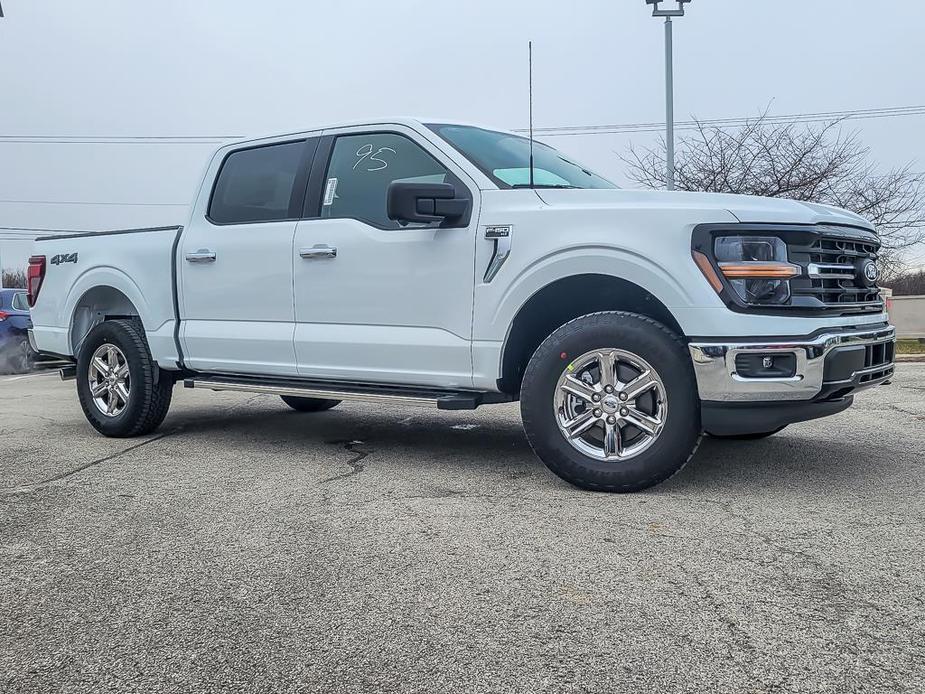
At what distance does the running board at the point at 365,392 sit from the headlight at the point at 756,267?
1.50 meters

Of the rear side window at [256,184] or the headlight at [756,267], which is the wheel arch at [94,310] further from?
the headlight at [756,267]

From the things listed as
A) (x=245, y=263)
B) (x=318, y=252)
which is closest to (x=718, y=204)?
(x=318, y=252)

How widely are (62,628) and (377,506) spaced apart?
1713 millimetres

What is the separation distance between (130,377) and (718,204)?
175 inches

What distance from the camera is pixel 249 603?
3041 millimetres

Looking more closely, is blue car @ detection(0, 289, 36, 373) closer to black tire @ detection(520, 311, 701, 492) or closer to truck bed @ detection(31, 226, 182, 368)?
truck bed @ detection(31, 226, 182, 368)

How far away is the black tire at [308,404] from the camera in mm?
8055

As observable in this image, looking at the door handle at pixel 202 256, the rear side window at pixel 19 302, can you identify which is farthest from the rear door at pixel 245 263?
the rear side window at pixel 19 302

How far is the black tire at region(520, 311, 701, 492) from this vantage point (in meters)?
4.32

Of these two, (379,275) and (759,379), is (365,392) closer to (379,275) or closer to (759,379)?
(379,275)

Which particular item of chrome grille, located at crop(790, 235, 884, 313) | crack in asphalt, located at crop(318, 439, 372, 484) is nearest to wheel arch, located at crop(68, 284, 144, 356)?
crack in asphalt, located at crop(318, 439, 372, 484)

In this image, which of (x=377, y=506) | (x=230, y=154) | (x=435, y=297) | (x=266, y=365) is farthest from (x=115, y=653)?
(x=230, y=154)

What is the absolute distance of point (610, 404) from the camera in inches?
177

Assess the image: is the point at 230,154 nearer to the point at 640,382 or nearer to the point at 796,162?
the point at 640,382
